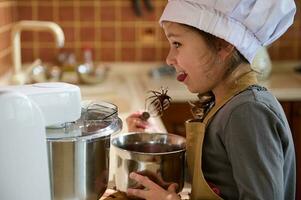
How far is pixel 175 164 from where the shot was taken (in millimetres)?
1041

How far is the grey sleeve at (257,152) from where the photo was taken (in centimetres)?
95

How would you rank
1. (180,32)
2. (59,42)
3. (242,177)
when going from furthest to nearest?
(59,42) < (180,32) < (242,177)

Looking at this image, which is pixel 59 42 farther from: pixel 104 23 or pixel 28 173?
pixel 28 173

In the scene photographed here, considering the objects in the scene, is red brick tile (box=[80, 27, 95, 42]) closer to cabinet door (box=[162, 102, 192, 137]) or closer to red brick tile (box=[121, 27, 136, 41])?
red brick tile (box=[121, 27, 136, 41])

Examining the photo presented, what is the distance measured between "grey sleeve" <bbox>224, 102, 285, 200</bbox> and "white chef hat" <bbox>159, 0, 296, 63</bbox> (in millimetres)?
129

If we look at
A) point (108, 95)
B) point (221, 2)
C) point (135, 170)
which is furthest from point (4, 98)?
point (108, 95)

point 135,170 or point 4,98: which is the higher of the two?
point 4,98

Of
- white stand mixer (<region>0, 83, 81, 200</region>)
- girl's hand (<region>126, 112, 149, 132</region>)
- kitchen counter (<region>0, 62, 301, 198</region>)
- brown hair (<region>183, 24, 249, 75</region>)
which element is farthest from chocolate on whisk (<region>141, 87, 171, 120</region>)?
kitchen counter (<region>0, 62, 301, 198</region>)

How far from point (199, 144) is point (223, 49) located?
7.3 inches

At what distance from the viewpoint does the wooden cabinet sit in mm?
2367

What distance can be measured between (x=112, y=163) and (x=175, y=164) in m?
0.26

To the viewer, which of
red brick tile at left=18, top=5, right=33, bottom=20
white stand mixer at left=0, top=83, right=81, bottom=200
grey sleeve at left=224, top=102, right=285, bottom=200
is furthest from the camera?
red brick tile at left=18, top=5, right=33, bottom=20

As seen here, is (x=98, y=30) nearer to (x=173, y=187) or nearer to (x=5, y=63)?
(x=5, y=63)

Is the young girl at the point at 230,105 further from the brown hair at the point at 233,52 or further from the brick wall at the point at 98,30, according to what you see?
the brick wall at the point at 98,30
